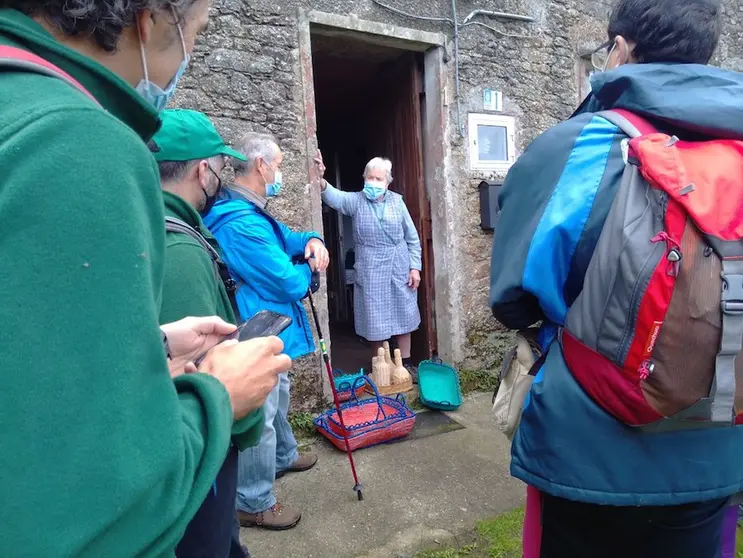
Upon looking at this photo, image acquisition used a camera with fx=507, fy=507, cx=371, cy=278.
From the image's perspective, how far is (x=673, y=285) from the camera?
3.74ft

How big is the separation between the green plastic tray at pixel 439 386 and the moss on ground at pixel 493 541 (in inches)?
57.2

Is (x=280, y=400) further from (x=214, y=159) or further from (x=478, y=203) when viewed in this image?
(x=478, y=203)

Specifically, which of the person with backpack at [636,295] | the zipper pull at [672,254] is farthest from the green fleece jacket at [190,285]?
the zipper pull at [672,254]

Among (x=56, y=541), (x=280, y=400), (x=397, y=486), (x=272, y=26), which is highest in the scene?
(x=272, y=26)

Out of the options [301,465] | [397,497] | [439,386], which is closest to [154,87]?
[397,497]

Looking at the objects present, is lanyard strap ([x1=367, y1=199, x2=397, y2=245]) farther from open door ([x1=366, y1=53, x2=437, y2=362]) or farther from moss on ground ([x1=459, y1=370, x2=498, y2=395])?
moss on ground ([x1=459, y1=370, x2=498, y2=395])

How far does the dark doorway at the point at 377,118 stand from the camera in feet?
15.4

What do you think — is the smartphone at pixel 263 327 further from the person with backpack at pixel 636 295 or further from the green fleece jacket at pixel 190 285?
the person with backpack at pixel 636 295

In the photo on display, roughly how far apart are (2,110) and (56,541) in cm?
48

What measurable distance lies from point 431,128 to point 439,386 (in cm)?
229

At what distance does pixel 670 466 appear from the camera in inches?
51.4

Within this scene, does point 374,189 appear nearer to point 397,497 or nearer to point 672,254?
point 397,497

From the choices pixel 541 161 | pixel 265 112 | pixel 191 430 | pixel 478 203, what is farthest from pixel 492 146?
pixel 191 430

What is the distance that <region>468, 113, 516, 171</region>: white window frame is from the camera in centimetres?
453
